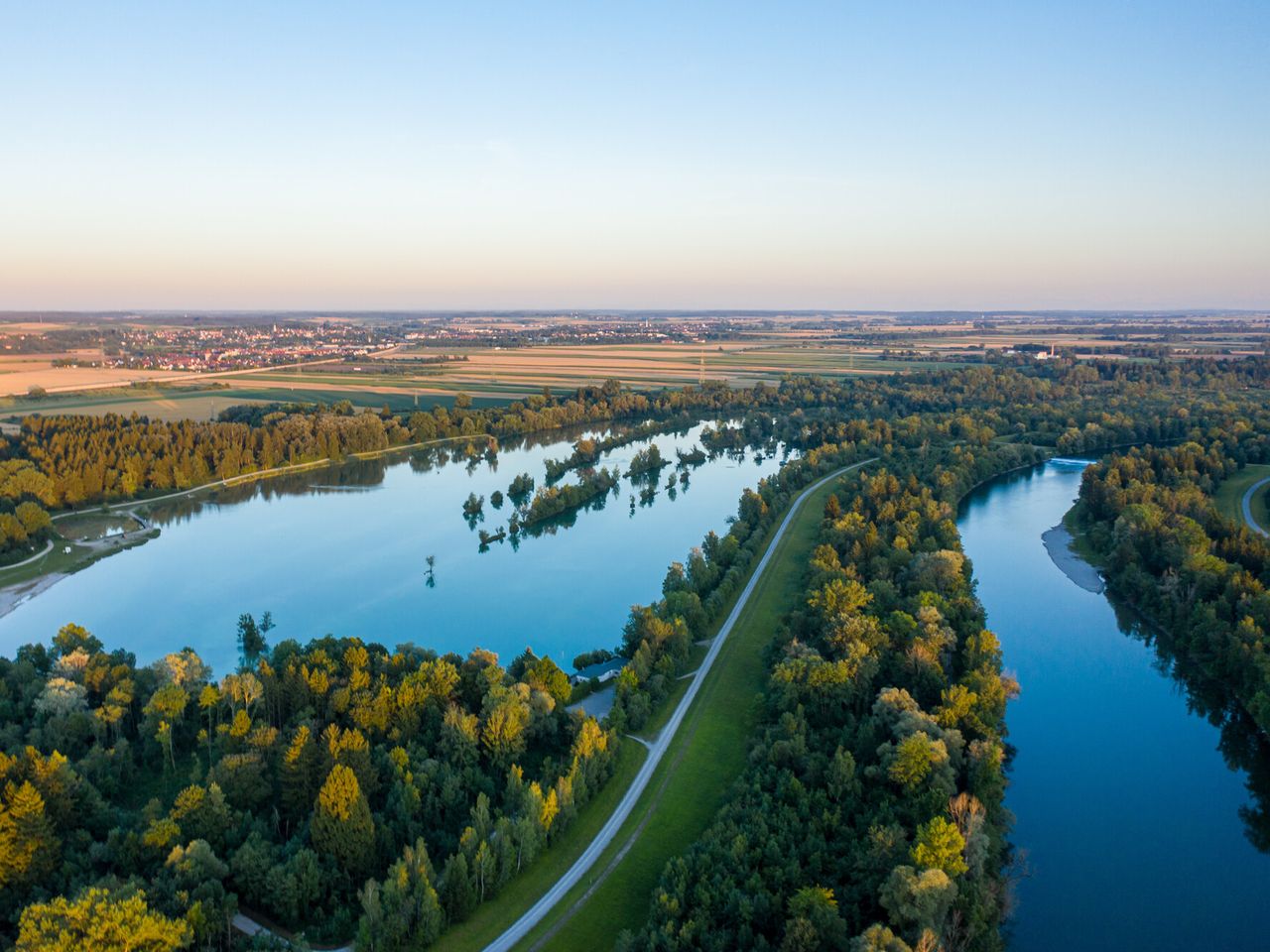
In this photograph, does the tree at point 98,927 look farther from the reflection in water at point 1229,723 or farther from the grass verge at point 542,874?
the reflection in water at point 1229,723

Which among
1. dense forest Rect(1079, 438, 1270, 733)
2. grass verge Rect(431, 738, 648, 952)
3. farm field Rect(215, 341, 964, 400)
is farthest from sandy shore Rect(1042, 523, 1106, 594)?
farm field Rect(215, 341, 964, 400)

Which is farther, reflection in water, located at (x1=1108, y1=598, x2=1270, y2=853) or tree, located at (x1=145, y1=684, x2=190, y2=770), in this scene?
reflection in water, located at (x1=1108, y1=598, x2=1270, y2=853)

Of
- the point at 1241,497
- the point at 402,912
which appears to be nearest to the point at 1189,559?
the point at 1241,497

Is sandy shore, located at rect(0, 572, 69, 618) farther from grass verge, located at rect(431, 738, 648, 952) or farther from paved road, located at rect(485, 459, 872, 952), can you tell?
paved road, located at rect(485, 459, 872, 952)

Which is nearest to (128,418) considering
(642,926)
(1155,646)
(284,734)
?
(284,734)

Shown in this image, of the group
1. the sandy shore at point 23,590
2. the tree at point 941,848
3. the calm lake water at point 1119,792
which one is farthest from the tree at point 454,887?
the sandy shore at point 23,590

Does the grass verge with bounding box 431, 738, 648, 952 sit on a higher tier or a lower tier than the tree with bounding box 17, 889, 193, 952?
lower

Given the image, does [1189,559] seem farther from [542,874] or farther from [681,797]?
[542,874]

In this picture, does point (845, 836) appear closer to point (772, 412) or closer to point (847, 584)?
point (847, 584)
